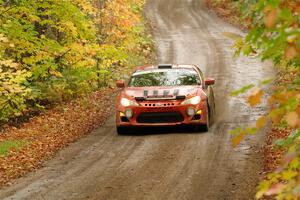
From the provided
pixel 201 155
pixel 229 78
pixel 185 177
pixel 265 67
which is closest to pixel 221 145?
pixel 201 155

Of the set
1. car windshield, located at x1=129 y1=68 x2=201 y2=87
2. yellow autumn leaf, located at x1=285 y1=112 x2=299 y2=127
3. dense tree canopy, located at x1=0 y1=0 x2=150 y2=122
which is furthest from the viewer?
dense tree canopy, located at x1=0 y1=0 x2=150 y2=122

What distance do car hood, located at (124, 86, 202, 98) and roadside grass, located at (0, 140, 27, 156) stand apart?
271cm

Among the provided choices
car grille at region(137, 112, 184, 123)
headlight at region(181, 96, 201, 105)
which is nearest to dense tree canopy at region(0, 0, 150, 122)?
car grille at region(137, 112, 184, 123)

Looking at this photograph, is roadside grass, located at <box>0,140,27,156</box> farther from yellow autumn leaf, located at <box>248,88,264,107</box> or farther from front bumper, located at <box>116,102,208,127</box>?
yellow autumn leaf, located at <box>248,88,264,107</box>

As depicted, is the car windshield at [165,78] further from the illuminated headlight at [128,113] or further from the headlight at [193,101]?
the illuminated headlight at [128,113]

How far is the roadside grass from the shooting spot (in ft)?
39.0

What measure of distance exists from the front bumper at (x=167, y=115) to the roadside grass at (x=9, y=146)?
101 inches

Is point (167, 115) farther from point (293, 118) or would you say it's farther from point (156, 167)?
point (293, 118)

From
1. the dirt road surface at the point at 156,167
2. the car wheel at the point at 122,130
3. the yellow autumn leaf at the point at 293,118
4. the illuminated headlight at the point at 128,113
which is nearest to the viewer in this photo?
the yellow autumn leaf at the point at 293,118

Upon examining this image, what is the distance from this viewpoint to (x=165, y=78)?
13508 mm

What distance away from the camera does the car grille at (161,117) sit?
12.4 meters

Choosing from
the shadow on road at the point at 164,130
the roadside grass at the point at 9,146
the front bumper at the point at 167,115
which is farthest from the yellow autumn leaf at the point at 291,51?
the shadow on road at the point at 164,130

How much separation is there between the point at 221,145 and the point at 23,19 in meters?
7.73

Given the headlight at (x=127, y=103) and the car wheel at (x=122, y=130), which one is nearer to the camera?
the headlight at (x=127, y=103)
